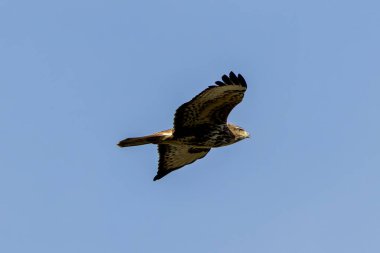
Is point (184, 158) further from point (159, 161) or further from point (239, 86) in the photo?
point (239, 86)

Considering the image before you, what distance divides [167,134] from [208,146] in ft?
3.19

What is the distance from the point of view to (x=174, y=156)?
954 inches

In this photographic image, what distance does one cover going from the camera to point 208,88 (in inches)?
838

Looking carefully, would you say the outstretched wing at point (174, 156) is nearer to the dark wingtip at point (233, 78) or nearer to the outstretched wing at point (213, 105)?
the outstretched wing at point (213, 105)

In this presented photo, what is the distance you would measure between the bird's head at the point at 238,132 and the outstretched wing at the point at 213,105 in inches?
10.2

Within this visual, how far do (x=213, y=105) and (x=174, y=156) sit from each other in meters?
2.76

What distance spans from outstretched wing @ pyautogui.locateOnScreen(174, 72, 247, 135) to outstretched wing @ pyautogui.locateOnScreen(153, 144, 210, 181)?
1.83m

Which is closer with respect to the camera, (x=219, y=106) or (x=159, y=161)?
(x=219, y=106)

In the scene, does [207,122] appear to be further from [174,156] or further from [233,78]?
[174,156]

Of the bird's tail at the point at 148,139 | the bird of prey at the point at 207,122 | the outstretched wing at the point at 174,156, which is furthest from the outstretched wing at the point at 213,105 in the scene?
the outstretched wing at the point at 174,156

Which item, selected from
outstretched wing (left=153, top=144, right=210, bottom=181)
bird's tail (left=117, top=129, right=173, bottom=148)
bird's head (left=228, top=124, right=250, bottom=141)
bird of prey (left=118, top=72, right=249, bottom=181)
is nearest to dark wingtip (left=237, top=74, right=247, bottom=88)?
bird of prey (left=118, top=72, right=249, bottom=181)

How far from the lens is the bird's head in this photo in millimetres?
22516

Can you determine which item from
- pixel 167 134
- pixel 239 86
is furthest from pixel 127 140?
pixel 239 86

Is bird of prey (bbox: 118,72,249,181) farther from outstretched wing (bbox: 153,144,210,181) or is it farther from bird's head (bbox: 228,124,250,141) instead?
outstretched wing (bbox: 153,144,210,181)
